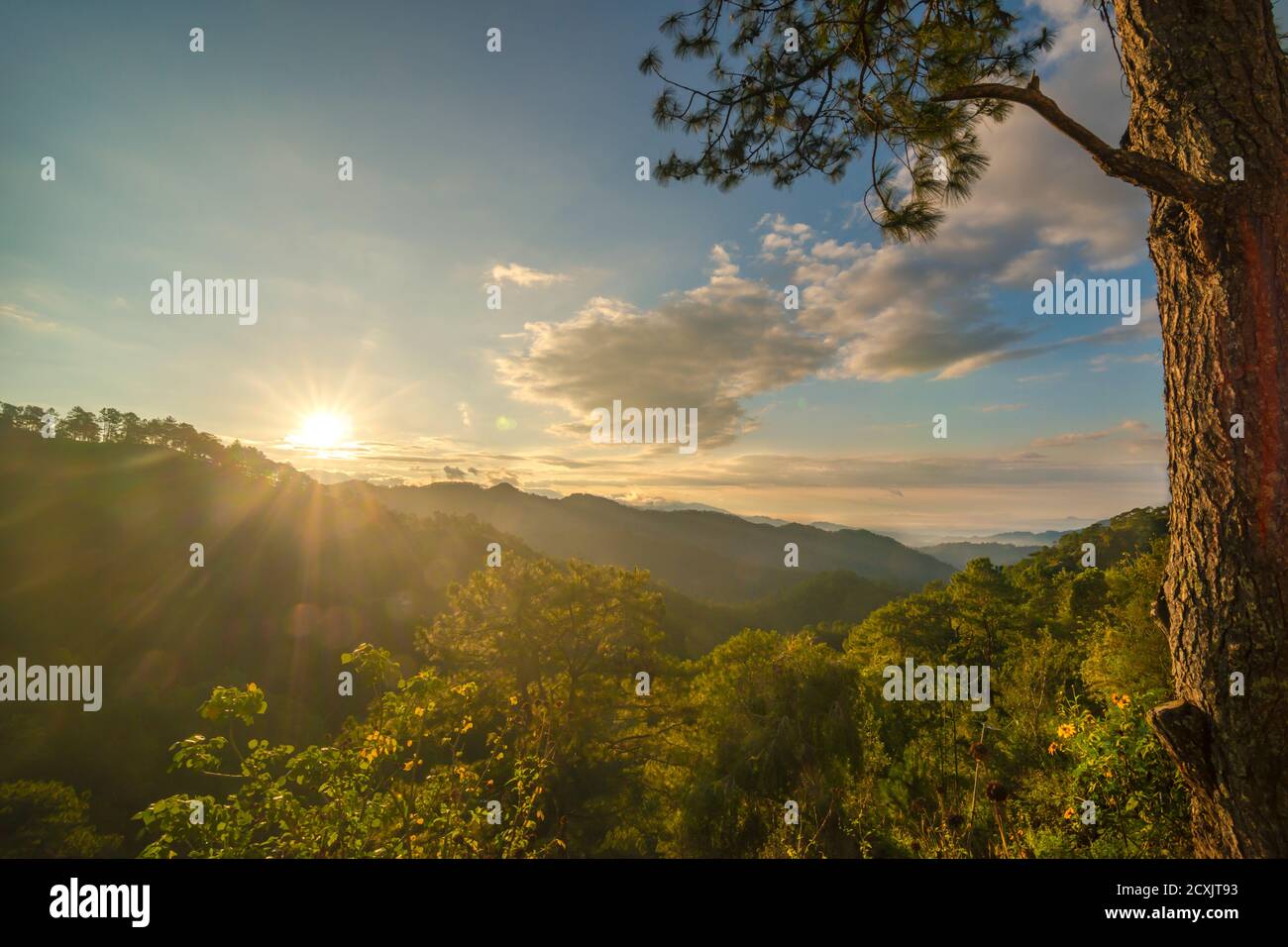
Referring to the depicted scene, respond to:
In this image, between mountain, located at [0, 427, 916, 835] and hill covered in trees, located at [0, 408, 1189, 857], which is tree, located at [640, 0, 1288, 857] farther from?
mountain, located at [0, 427, 916, 835]

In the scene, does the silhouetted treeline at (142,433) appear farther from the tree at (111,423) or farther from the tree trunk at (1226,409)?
the tree trunk at (1226,409)

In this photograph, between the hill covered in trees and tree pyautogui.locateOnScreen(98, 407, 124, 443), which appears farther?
tree pyautogui.locateOnScreen(98, 407, 124, 443)

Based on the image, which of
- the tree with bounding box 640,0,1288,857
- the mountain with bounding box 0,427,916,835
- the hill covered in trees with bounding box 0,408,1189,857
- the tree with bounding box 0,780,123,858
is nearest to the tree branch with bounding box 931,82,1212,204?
the tree with bounding box 640,0,1288,857

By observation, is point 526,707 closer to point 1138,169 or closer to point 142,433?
point 1138,169

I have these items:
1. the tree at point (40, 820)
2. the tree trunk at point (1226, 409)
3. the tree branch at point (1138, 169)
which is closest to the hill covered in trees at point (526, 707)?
the tree at point (40, 820)

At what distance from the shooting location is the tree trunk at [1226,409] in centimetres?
239

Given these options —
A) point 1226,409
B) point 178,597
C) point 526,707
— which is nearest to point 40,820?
point 526,707

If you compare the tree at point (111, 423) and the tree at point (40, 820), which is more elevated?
the tree at point (111, 423)

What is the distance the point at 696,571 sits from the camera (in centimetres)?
18812

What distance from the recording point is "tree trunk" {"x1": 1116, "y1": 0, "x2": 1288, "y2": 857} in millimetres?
2387

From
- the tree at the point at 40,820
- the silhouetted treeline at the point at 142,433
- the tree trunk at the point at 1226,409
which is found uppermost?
the silhouetted treeline at the point at 142,433
